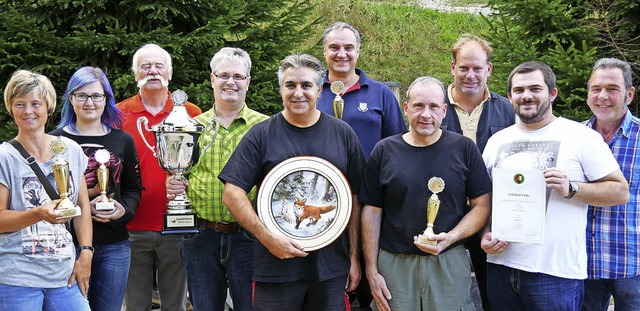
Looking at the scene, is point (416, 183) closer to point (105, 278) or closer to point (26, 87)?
point (105, 278)

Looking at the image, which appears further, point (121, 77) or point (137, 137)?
point (121, 77)

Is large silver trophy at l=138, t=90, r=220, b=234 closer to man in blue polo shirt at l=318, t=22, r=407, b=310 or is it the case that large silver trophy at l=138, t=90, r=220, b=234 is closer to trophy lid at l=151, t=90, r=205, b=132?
trophy lid at l=151, t=90, r=205, b=132

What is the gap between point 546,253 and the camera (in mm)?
3607

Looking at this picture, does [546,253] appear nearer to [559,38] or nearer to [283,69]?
[283,69]

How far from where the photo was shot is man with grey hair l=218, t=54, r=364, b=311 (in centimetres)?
357

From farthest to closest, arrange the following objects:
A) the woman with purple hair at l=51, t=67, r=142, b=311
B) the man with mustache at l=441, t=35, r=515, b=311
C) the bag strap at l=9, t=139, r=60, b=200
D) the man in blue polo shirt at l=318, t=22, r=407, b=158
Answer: the man in blue polo shirt at l=318, t=22, r=407, b=158 → the man with mustache at l=441, t=35, r=515, b=311 → the woman with purple hair at l=51, t=67, r=142, b=311 → the bag strap at l=9, t=139, r=60, b=200

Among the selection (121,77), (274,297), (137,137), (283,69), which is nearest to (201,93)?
(121,77)

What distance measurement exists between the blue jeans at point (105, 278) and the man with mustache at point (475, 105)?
2.26m

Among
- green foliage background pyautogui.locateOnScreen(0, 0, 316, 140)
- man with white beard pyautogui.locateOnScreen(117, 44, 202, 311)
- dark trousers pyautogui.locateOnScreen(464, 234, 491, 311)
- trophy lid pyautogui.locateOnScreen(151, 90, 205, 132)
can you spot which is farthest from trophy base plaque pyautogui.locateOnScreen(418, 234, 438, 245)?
green foliage background pyautogui.locateOnScreen(0, 0, 316, 140)

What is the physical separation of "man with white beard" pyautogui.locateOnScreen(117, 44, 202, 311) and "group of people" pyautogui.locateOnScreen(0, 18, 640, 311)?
28 centimetres

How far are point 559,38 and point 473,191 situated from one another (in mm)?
3759

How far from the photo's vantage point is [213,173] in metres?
4.07

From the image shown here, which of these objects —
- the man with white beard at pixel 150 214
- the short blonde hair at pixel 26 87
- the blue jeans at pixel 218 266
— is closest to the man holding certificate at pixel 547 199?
the blue jeans at pixel 218 266

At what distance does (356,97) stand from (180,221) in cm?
148
